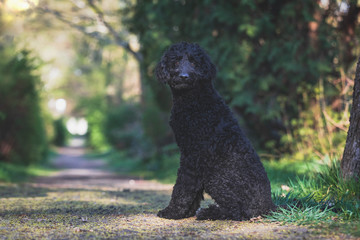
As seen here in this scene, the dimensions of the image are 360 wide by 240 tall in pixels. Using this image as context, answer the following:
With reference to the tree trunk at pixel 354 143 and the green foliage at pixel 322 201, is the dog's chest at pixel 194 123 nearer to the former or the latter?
the green foliage at pixel 322 201

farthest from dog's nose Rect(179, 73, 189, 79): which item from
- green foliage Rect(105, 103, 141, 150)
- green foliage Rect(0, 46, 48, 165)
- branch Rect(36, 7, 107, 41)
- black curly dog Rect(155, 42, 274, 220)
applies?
green foliage Rect(105, 103, 141, 150)

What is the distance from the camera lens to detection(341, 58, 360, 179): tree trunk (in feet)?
13.4

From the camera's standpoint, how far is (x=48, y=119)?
82.6 ft

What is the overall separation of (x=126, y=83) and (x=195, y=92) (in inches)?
1035

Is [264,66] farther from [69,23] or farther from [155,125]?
[69,23]

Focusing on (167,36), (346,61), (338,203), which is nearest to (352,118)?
(338,203)

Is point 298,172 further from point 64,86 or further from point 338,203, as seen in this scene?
point 64,86

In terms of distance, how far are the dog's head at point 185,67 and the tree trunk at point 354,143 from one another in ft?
5.41

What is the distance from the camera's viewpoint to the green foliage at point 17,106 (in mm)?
11359

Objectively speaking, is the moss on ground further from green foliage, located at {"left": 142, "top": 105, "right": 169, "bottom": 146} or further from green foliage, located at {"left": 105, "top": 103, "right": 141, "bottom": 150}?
green foliage, located at {"left": 105, "top": 103, "right": 141, "bottom": 150}

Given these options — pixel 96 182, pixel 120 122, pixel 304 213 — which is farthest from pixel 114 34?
pixel 120 122

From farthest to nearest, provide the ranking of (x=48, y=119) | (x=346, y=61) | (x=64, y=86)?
(x=64, y=86), (x=48, y=119), (x=346, y=61)

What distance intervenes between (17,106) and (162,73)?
9304 millimetres

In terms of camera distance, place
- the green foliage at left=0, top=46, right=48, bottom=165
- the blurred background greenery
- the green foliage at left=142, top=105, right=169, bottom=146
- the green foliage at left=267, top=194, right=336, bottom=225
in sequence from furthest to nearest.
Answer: the green foliage at left=142, top=105, right=169, bottom=146, the green foliage at left=0, top=46, right=48, bottom=165, the blurred background greenery, the green foliage at left=267, top=194, right=336, bottom=225
